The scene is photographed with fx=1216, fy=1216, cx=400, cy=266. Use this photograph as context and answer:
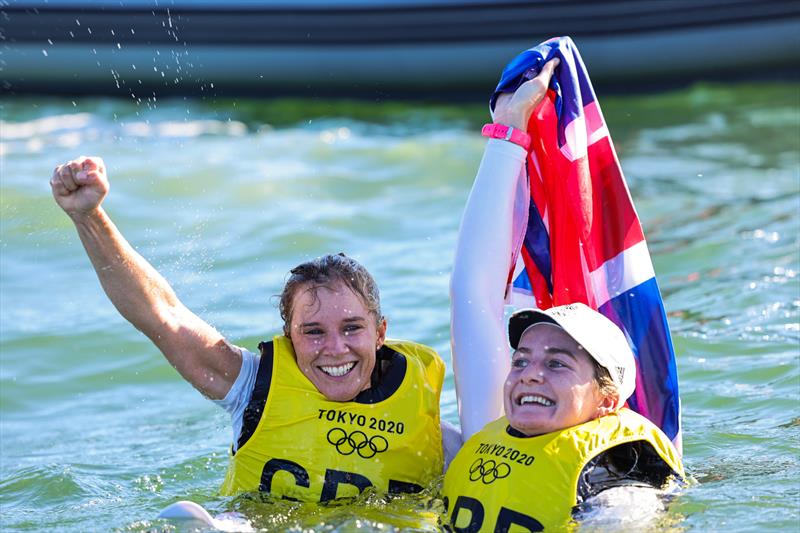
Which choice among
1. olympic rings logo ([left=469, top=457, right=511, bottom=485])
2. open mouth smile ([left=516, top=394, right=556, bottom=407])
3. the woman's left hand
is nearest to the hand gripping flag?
the woman's left hand

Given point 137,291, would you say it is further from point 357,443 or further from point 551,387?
point 551,387

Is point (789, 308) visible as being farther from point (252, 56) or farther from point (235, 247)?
point (252, 56)

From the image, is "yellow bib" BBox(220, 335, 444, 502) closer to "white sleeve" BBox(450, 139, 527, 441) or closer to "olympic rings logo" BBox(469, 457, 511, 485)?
"white sleeve" BBox(450, 139, 527, 441)

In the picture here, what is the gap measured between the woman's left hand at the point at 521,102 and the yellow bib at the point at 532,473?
1.16m

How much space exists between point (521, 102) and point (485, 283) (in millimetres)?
689

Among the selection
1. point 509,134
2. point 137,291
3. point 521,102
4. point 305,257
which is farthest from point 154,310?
point 305,257

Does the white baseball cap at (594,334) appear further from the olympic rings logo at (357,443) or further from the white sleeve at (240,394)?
A: the white sleeve at (240,394)

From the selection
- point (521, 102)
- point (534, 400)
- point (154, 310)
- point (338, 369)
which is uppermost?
point (521, 102)

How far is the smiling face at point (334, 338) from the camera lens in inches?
164

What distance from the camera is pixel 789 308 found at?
6680mm

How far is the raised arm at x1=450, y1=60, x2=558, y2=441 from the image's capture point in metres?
4.30

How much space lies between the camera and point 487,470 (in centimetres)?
388

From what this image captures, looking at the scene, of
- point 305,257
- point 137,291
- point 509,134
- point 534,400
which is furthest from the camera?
point 305,257

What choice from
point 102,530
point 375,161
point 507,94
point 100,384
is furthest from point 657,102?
point 102,530
